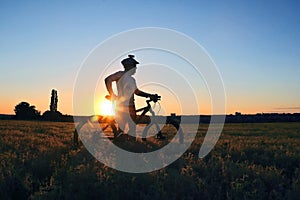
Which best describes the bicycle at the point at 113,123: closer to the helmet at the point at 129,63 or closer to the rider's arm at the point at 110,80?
the rider's arm at the point at 110,80

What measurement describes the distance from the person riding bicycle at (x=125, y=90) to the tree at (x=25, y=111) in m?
73.3

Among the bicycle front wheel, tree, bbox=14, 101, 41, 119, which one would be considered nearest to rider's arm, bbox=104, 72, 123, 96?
Result: the bicycle front wheel

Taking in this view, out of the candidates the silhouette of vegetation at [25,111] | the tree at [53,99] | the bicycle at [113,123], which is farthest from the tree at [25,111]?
the bicycle at [113,123]

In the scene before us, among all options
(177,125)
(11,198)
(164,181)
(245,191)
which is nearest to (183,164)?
(164,181)

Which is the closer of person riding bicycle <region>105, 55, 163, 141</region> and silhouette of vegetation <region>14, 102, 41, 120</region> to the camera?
person riding bicycle <region>105, 55, 163, 141</region>

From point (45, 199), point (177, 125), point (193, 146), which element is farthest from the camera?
point (177, 125)

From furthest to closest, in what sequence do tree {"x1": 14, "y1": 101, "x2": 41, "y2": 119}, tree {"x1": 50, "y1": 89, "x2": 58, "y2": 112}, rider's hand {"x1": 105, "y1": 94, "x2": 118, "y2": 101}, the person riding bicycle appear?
tree {"x1": 50, "y1": 89, "x2": 58, "y2": 112} < tree {"x1": 14, "y1": 101, "x2": 41, "y2": 119} < the person riding bicycle < rider's hand {"x1": 105, "y1": 94, "x2": 118, "y2": 101}

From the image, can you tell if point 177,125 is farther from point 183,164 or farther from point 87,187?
point 87,187

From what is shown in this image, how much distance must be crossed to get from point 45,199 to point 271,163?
5848mm

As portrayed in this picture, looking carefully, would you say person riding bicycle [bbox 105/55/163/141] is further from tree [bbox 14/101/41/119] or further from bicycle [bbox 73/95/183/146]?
tree [bbox 14/101/41/119]

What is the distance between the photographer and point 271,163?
9.37m

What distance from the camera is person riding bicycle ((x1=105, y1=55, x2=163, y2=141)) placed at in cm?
1114

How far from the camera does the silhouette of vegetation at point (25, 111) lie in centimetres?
8262

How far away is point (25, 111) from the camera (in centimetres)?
8506
